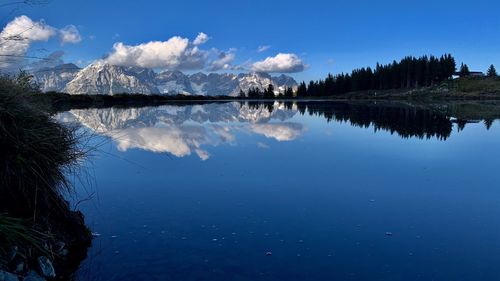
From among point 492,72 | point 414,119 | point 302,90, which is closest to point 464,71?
point 492,72

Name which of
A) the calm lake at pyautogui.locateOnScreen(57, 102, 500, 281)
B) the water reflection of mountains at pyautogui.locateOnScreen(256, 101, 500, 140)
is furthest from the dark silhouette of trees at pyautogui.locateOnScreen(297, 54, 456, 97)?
the calm lake at pyautogui.locateOnScreen(57, 102, 500, 281)

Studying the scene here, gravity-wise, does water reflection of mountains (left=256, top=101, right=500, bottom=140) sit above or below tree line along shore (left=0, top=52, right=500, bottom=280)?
below

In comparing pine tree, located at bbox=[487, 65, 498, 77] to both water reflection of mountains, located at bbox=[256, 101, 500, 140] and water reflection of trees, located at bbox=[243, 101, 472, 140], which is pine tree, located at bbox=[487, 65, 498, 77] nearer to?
water reflection of mountains, located at bbox=[256, 101, 500, 140]

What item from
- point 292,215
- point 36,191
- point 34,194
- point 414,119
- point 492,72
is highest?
point 492,72

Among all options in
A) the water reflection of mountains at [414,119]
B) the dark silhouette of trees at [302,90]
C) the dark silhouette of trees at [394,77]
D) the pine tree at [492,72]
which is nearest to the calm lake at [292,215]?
the water reflection of mountains at [414,119]

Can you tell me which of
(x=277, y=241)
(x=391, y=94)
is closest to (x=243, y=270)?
(x=277, y=241)

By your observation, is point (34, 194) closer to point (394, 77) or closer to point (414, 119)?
point (414, 119)

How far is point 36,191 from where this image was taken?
7734 millimetres

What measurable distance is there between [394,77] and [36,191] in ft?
550

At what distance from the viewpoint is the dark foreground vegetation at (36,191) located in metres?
6.84

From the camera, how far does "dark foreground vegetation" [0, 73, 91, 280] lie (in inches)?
269

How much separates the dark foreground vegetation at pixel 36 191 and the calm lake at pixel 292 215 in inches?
19.6

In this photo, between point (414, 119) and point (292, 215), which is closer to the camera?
point (292, 215)

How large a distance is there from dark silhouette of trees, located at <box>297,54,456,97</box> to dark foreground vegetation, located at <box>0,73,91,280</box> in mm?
160839
